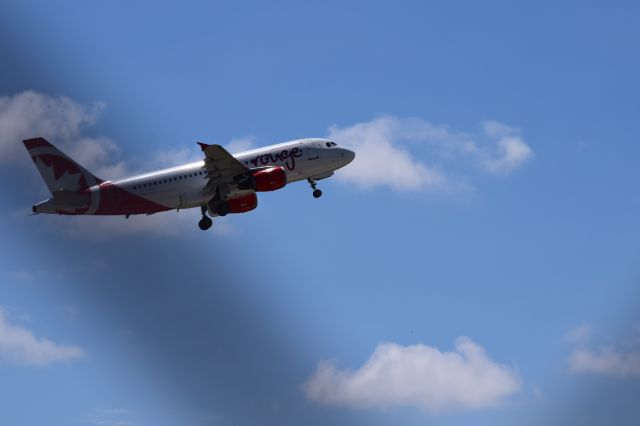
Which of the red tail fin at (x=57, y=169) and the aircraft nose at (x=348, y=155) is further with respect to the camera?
the aircraft nose at (x=348, y=155)

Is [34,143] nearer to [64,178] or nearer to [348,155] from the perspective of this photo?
[64,178]

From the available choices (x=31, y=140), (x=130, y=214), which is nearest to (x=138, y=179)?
(x=130, y=214)

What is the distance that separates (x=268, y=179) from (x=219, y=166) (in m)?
4.76

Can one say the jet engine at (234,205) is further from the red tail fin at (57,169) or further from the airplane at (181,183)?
the red tail fin at (57,169)

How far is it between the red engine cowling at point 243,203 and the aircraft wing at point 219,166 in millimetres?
2353

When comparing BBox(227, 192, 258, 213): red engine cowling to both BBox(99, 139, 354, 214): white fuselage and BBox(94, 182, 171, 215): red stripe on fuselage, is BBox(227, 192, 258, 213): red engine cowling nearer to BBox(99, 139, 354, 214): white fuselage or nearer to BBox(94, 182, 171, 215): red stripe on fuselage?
BBox(99, 139, 354, 214): white fuselage

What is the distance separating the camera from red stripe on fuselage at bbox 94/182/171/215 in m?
110

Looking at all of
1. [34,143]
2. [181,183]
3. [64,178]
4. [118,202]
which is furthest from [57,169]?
[181,183]

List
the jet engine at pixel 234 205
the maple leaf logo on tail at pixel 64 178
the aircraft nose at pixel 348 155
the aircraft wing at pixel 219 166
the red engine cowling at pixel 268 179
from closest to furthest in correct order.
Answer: the maple leaf logo on tail at pixel 64 178
the aircraft wing at pixel 219 166
the red engine cowling at pixel 268 179
the jet engine at pixel 234 205
the aircraft nose at pixel 348 155

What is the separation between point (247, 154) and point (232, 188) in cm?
372

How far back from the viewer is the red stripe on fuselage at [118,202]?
110 m

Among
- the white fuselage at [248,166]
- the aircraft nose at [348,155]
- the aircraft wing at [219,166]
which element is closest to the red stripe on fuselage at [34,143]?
the white fuselage at [248,166]

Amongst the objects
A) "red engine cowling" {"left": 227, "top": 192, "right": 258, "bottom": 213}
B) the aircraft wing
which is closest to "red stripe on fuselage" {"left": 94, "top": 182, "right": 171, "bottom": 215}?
the aircraft wing

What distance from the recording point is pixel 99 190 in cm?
10962
